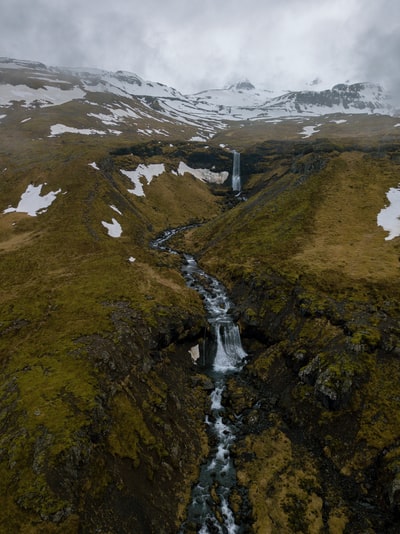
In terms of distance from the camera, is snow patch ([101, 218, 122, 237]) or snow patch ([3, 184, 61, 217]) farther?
snow patch ([3, 184, 61, 217])

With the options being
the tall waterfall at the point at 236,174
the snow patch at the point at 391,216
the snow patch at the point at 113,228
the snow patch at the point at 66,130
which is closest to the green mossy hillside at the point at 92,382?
the snow patch at the point at 113,228

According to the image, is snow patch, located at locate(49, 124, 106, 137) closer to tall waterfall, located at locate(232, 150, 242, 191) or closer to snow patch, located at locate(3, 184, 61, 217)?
snow patch, located at locate(3, 184, 61, 217)

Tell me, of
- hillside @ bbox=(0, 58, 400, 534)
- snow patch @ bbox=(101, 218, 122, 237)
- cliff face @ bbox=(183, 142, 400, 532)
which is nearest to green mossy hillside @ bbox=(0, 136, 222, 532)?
hillside @ bbox=(0, 58, 400, 534)

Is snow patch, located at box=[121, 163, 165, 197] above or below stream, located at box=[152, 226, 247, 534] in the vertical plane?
above

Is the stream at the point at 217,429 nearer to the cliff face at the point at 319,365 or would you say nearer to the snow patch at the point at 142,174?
the cliff face at the point at 319,365

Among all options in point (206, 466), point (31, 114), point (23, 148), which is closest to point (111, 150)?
point (23, 148)

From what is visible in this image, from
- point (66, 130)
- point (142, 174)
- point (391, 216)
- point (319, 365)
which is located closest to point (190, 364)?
point (319, 365)
